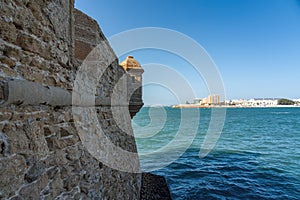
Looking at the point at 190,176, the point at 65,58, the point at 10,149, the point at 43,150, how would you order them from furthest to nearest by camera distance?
the point at 190,176 < the point at 65,58 < the point at 43,150 < the point at 10,149

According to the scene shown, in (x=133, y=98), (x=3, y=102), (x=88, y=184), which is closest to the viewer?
(x=3, y=102)

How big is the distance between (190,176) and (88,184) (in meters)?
9.56

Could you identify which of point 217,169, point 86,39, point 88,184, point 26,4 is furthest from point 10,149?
point 217,169

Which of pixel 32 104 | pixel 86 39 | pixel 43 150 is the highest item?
pixel 86 39

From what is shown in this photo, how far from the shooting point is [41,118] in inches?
88.5

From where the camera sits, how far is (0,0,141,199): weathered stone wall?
1712mm

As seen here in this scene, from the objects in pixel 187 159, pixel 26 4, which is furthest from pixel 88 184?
pixel 187 159

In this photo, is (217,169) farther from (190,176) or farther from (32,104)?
(32,104)

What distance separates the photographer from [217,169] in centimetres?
1270

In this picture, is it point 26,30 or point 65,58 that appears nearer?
point 26,30

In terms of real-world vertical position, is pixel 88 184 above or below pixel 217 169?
above

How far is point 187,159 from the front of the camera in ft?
50.3

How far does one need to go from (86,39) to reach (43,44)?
248cm

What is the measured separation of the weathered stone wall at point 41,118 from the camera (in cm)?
171
